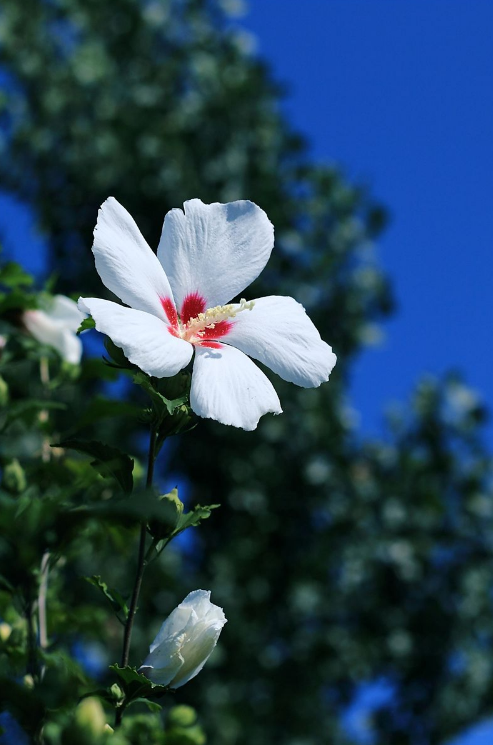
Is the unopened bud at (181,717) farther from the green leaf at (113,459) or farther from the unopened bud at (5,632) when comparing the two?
the green leaf at (113,459)

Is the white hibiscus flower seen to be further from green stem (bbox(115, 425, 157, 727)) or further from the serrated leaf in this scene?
the serrated leaf

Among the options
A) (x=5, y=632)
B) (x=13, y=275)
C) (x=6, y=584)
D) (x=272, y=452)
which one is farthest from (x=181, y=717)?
(x=272, y=452)

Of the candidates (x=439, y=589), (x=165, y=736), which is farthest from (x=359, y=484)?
(x=165, y=736)

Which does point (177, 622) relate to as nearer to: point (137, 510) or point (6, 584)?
point (6, 584)

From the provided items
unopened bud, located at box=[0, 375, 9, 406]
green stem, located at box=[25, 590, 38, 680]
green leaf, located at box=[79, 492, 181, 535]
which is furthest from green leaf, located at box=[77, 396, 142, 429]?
green leaf, located at box=[79, 492, 181, 535]

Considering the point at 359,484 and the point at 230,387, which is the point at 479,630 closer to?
the point at 359,484

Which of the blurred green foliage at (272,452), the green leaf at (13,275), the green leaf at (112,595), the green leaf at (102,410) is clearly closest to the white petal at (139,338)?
the green leaf at (112,595)
